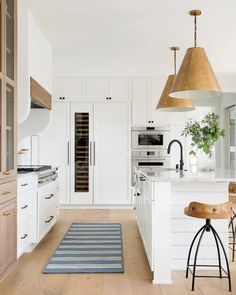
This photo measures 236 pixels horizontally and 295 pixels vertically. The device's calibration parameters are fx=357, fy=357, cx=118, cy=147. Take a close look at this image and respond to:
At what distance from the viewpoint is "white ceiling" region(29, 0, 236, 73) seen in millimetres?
3619

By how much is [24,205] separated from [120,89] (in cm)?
358

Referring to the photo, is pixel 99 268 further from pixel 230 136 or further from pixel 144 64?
pixel 230 136

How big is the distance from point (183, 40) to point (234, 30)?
682 mm

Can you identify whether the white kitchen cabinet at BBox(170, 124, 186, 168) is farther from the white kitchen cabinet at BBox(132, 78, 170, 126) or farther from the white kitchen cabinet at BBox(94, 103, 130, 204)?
the white kitchen cabinet at BBox(94, 103, 130, 204)

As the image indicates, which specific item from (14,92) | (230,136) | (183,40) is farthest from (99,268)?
(230,136)

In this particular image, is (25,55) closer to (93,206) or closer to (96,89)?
(96,89)

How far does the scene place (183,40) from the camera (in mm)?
4750

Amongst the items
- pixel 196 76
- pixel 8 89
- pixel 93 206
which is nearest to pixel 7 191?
pixel 8 89

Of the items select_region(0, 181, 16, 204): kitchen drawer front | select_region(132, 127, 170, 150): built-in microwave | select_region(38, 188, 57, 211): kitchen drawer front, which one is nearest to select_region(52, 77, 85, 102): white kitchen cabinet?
select_region(132, 127, 170, 150): built-in microwave

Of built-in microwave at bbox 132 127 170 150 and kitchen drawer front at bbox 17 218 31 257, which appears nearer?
kitchen drawer front at bbox 17 218 31 257

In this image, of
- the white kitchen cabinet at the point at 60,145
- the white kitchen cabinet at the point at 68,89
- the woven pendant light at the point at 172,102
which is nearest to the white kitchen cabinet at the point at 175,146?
the white kitchen cabinet at the point at 68,89

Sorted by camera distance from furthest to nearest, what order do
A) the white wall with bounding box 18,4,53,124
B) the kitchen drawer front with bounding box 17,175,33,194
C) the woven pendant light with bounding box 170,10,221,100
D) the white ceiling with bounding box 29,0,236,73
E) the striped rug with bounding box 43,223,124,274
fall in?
the white wall with bounding box 18,4,53,124, the white ceiling with bounding box 29,0,236,73, the kitchen drawer front with bounding box 17,175,33,194, the striped rug with bounding box 43,223,124,274, the woven pendant light with bounding box 170,10,221,100

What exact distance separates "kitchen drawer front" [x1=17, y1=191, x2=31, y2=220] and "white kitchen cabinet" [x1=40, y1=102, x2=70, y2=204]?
276cm

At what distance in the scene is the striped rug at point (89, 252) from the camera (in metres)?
3.22
